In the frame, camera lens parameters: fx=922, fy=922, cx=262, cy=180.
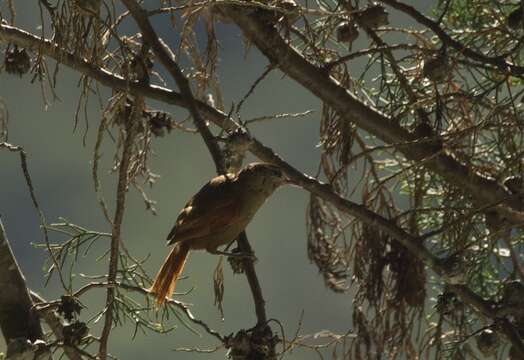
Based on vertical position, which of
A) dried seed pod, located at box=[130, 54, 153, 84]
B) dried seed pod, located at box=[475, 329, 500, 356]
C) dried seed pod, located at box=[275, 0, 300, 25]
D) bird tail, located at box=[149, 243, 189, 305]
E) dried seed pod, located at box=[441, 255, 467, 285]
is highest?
dried seed pod, located at box=[275, 0, 300, 25]

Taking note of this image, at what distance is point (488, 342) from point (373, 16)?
0.63 metres

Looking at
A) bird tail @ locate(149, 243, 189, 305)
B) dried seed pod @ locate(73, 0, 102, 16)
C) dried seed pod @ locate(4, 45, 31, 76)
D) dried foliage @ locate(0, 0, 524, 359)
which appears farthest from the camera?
bird tail @ locate(149, 243, 189, 305)

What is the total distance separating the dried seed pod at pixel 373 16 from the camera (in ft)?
5.60

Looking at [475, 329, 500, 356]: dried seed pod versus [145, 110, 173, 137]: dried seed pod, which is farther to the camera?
[145, 110, 173, 137]: dried seed pod

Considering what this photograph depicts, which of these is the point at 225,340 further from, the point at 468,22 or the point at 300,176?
the point at 468,22

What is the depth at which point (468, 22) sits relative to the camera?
234 cm

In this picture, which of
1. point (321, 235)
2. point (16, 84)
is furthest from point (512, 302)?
point (16, 84)

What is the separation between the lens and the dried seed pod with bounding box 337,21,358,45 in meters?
1.84

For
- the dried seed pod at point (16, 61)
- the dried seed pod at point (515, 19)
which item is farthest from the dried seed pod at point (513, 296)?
the dried seed pod at point (16, 61)

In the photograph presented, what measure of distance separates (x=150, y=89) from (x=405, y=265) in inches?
24.9

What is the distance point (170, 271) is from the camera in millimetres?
1890

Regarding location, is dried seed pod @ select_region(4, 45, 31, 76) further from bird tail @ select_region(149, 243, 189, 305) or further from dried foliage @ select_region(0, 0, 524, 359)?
bird tail @ select_region(149, 243, 189, 305)

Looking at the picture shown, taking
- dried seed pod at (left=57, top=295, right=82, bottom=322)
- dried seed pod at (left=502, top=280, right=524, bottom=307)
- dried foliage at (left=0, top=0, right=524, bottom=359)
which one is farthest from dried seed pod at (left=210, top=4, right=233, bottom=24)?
dried seed pod at (left=502, top=280, right=524, bottom=307)

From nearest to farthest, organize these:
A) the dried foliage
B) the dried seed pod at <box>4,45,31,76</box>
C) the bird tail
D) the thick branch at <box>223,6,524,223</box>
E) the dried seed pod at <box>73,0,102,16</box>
→ the dried seed pod at <box>73,0,102,16</box> < the dried foliage < the dried seed pod at <box>4,45,31,76</box> < the thick branch at <box>223,6,524,223</box> < the bird tail
